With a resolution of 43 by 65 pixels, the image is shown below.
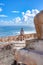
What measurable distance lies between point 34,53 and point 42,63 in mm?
156

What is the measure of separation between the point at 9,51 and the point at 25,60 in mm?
6726

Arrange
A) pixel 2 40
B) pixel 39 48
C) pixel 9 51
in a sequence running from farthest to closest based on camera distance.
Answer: pixel 2 40 < pixel 9 51 < pixel 39 48

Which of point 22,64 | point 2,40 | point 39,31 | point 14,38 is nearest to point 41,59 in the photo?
point 22,64

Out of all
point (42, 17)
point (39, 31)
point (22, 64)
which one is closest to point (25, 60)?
point (22, 64)

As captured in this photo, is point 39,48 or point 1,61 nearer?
point 39,48

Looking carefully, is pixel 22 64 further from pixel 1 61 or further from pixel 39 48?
pixel 1 61

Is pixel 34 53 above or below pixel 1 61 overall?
above

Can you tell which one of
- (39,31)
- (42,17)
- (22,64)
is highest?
(42,17)

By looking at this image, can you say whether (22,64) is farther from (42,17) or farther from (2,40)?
(2,40)

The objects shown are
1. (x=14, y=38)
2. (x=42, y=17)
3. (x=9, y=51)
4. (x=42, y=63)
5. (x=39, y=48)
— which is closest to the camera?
(x=42, y=63)

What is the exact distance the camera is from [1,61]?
7.07 meters

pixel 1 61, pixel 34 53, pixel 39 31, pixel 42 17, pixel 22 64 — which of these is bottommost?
pixel 1 61

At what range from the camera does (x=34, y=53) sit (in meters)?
1.83

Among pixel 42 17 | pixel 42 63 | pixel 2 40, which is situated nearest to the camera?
pixel 42 63
